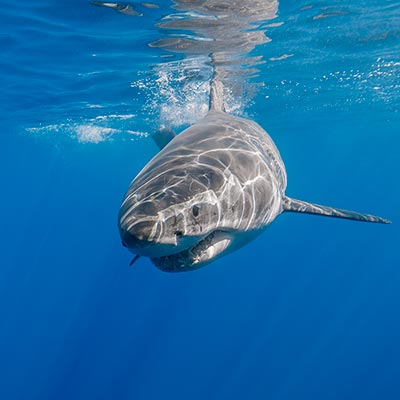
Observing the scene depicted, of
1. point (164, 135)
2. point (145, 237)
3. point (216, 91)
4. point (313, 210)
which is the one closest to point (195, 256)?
point (145, 237)

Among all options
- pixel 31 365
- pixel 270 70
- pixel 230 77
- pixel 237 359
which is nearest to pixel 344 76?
pixel 270 70

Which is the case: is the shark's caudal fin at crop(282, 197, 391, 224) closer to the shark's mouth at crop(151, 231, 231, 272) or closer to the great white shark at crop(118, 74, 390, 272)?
the great white shark at crop(118, 74, 390, 272)

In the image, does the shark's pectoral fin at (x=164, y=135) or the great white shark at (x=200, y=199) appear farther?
the shark's pectoral fin at (x=164, y=135)

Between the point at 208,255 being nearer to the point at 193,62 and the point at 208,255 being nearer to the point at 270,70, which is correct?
the point at 193,62

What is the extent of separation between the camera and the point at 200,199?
3.39 meters

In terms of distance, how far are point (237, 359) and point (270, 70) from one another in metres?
26.1

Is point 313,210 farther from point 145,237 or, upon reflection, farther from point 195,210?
point 145,237

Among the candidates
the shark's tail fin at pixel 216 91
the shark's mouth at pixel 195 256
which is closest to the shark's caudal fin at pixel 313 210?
the shark's mouth at pixel 195 256

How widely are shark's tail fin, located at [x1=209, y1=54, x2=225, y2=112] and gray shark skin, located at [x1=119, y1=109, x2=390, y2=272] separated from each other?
3853 mm

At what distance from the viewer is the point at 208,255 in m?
3.69

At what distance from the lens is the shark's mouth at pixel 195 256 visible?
11.5 feet

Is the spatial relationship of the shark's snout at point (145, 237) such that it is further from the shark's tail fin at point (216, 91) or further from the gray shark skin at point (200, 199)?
the shark's tail fin at point (216, 91)

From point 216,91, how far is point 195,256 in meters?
7.10

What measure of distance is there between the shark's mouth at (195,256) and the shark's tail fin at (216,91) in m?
5.88
